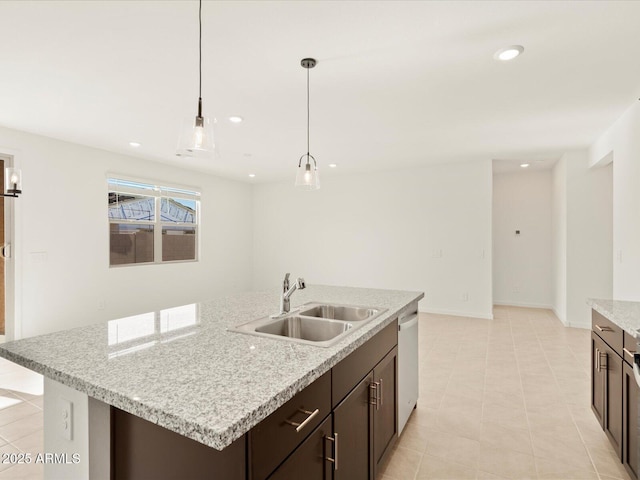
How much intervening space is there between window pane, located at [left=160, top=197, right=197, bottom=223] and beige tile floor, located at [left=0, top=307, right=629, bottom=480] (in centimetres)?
288

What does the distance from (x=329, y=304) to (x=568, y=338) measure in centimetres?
375

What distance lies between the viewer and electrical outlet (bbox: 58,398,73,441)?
1.11m

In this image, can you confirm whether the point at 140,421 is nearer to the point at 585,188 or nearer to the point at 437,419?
the point at 437,419

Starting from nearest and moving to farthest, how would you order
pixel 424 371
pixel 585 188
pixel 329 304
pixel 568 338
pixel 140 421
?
pixel 140 421 → pixel 329 304 → pixel 424 371 → pixel 568 338 → pixel 585 188

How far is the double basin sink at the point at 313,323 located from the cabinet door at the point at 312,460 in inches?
13.8

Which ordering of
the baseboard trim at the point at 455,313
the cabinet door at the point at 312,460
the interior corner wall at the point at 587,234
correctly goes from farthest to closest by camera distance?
the baseboard trim at the point at 455,313, the interior corner wall at the point at 587,234, the cabinet door at the point at 312,460

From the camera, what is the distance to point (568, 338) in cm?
425

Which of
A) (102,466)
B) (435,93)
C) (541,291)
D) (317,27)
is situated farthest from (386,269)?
(102,466)

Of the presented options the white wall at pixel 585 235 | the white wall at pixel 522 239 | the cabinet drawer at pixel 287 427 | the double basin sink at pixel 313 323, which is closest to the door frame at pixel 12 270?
the double basin sink at pixel 313 323

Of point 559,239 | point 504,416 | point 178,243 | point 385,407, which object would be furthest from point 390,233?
point 385,407

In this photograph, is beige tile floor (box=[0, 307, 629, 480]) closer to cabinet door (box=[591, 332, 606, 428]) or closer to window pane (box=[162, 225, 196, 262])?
cabinet door (box=[591, 332, 606, 428])

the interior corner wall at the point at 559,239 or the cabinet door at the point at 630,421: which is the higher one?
the interior corner wall at the point at 559,239

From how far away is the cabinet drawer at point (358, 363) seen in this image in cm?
129

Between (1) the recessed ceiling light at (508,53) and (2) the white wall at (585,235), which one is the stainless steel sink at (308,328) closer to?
(1) the recessed ceiling light at (508,53)
